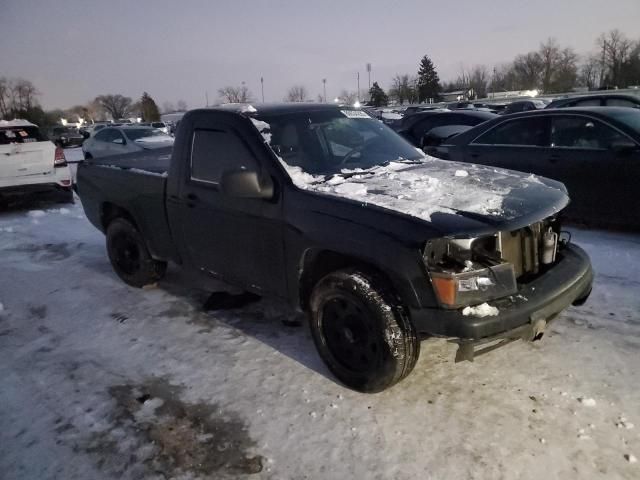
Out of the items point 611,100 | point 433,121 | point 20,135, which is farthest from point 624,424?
point 611,100

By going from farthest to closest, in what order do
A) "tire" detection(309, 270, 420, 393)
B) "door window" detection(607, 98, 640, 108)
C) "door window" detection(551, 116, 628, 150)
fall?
"door window" detection(607, 98, 640, 108), "door window" detection(551, 116, 628, 150), "tire" detection(309, 270, 420, 393)

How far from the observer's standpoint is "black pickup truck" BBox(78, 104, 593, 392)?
2.58 meters

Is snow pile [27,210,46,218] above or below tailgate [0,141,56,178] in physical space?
below

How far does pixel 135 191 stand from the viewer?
4.61 metres

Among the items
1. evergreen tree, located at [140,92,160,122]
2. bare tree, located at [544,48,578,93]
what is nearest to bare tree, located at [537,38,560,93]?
bare tree, located at [544,48,578,93]

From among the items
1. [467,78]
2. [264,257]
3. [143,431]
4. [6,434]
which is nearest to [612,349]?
Answer: [264,257]

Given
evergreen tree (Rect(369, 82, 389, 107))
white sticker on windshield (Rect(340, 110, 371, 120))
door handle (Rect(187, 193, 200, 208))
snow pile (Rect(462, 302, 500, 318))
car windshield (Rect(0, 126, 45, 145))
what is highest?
evergreen tree (Rect(369, 82, 389, 107))

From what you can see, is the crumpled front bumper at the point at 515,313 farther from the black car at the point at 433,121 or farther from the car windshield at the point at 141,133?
the car windshield at the point at 141,133

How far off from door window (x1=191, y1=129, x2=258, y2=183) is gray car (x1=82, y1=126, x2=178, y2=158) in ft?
31.5

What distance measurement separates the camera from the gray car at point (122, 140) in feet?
43.0

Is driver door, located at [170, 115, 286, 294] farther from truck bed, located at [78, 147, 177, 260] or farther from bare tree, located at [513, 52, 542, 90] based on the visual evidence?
bare tree, located at [513, 52, 542, 90]

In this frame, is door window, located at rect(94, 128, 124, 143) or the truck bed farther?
door window, located at rect(94, 128, 124, 143)

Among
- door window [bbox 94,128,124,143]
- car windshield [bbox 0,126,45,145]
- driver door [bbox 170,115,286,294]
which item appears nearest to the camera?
driver door [bbox 170,115,286,294]

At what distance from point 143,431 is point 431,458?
160 centimetres
